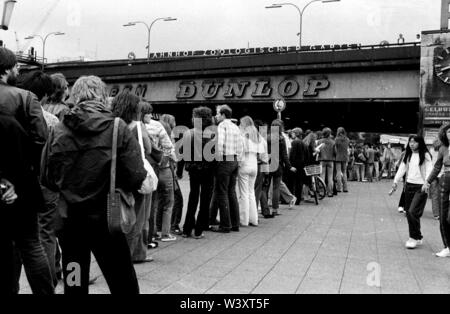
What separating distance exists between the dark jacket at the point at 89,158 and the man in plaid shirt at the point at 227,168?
192 inches

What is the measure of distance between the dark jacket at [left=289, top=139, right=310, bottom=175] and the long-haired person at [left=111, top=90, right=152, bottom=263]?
7.78 m

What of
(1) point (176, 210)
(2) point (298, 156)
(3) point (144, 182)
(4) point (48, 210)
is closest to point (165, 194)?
(1) point (176, 210)

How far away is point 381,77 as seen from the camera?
2938cm

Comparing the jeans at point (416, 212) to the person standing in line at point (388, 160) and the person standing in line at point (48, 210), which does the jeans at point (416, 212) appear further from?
the person standing in line at point (388, 160)

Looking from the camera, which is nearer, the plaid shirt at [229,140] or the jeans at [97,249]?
the jeans at [97,249]

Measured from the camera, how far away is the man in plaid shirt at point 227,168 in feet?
29.4

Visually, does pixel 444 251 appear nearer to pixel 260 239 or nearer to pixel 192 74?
pixel 260 239

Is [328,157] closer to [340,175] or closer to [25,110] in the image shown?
[340,175]

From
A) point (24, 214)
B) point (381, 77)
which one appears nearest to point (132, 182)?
point (24, 214)

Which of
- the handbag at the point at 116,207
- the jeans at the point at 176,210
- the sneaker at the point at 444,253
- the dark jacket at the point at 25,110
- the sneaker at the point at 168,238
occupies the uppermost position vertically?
the dark jacket at the point at 25,110

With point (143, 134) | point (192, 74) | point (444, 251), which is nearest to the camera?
point (143, 134)

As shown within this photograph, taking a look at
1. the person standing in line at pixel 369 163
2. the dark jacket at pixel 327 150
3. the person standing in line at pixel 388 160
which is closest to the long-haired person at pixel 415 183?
the dark jacket at pixel 327 150

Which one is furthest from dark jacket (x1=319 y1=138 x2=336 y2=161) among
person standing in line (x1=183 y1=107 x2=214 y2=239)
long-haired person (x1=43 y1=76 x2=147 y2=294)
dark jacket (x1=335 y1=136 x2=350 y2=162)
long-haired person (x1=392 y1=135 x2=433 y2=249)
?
long-haired person (x1=43 y1=76 x2=147 y2=294)
